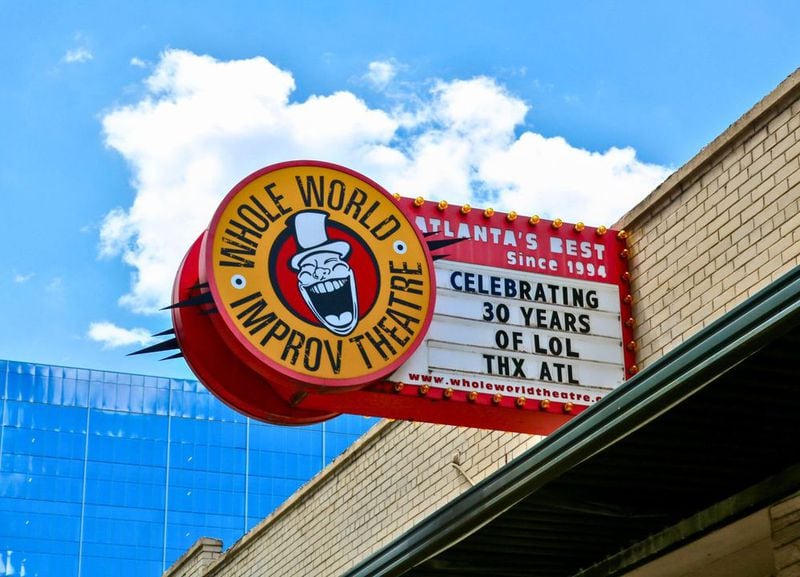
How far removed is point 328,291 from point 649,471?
3.81 m

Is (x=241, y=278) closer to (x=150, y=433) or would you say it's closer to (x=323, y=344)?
(x=323, y=344)

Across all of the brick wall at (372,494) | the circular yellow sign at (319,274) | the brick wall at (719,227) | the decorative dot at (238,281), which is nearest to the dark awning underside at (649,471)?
the circular yellow sign at (319,274)

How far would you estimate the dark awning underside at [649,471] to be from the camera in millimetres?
8227

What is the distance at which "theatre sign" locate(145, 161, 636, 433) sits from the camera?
1220 centimetres

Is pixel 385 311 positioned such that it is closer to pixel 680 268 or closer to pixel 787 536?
pixel 680 268

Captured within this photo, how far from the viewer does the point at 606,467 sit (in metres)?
9.47

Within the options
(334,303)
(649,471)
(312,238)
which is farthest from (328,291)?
(649,471)

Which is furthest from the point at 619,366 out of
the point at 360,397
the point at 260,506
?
the point at 260,506

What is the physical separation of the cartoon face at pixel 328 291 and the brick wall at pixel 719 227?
8.81ft

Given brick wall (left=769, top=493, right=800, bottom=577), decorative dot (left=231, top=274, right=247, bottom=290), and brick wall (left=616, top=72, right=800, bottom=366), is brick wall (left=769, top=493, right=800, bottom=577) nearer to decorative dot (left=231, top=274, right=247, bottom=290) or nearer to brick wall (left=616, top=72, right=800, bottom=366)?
brick wall (left=616, top=72, right=800, bottom=366)

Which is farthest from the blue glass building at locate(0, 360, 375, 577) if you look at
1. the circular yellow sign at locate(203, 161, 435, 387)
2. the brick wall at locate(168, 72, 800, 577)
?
the circular yellow sign at locate(203, 161, 435, 387)

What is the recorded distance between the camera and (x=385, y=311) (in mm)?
12625

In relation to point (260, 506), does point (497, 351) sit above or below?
below

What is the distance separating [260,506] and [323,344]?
74.0m
